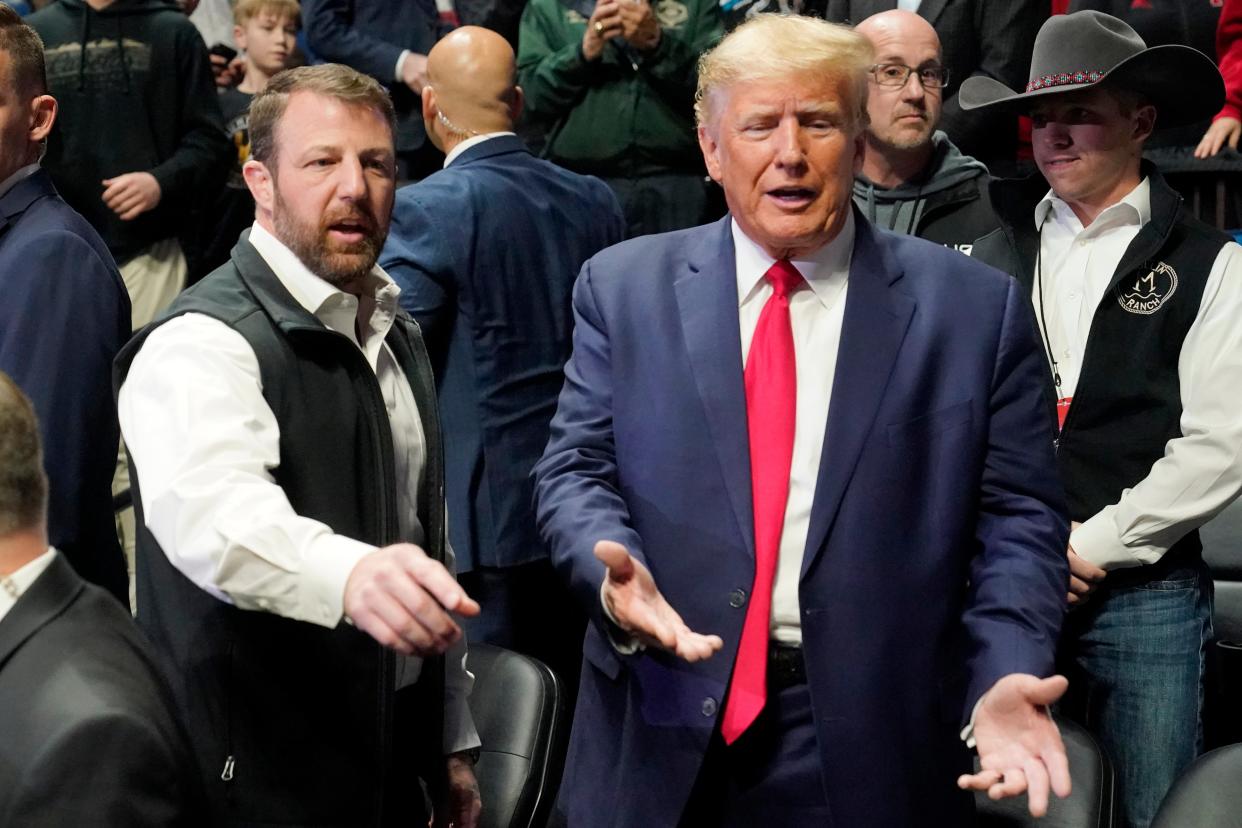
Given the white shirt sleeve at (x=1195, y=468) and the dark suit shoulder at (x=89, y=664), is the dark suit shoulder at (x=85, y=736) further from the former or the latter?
the white shirt sleeve at (x=1195, y=468)

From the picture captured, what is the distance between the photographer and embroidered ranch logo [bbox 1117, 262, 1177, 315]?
11.4 ft

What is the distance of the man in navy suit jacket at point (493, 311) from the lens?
4.16 meters

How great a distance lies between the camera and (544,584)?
172 inches

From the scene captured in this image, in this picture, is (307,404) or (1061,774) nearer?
(1061,774)

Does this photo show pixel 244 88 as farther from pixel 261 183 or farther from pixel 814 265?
pixel 814 265

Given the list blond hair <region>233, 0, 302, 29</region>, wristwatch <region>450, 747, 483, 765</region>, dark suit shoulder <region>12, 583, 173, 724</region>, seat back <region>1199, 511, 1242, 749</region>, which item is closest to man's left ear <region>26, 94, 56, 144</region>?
wristwatch <region>450, 747, 483, 765</region>

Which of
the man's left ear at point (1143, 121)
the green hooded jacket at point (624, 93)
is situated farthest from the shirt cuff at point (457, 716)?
the green hooded jacket at point (624, 93)

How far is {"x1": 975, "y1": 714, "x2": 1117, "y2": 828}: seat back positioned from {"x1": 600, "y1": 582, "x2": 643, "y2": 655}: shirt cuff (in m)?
0.98

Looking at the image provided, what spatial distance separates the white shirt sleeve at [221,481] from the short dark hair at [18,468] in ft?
0.83

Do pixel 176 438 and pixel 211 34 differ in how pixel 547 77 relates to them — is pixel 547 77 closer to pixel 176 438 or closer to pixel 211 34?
pixel 211 34

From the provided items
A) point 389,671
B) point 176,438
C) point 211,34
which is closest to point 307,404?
point 176,438

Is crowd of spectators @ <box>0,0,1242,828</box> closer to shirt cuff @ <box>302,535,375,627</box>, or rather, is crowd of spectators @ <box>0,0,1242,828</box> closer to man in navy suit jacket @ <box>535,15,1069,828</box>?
shirt cuff @ <box>302,535,375,627</box>

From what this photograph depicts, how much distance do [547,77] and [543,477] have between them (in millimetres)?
3012

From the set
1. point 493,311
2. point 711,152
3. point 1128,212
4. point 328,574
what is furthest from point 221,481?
point 1128,212
